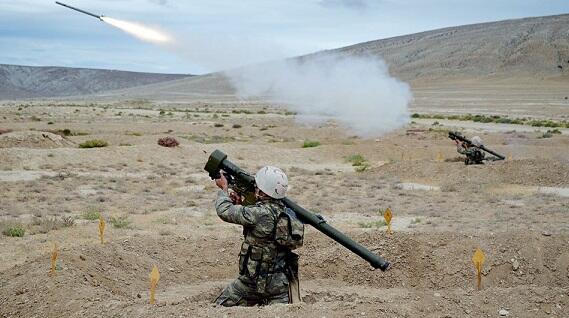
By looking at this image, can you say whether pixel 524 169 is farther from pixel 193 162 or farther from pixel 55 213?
pixel 55 213

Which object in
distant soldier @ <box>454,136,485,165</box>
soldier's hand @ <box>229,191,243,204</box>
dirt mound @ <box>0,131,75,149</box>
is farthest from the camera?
dirt mound @ <box>0,131,75,149</box>

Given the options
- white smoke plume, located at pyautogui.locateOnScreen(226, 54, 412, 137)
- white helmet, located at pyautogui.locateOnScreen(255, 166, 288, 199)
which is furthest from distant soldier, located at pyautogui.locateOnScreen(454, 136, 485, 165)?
white helmet, located at pyautogui.locateOnScreen(255, 166, 288, 199)

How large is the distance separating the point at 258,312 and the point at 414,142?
97.7 ft

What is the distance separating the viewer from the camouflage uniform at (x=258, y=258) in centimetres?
744

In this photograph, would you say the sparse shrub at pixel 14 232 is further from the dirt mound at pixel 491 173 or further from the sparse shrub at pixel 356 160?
the sparse shrub at pixel 356 160

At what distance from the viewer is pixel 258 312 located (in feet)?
22.9

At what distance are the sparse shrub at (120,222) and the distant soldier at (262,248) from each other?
24.9 ft

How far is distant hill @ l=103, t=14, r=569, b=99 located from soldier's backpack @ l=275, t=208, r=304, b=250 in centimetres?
9487

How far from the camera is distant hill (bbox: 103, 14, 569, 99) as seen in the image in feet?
357

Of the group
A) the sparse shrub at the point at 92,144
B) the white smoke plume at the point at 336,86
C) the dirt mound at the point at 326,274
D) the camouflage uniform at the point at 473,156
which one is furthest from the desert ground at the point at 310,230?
the white smoke plume at the point at 336,86

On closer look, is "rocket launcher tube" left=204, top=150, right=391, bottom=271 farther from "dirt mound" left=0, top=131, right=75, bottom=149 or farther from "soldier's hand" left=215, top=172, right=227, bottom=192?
"dirt mound" left=0, top=131, right=75, bottom=149

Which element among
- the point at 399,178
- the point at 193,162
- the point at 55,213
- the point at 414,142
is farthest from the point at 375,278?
the point at 414,142

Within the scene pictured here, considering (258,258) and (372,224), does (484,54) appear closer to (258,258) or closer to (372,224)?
(372,224)

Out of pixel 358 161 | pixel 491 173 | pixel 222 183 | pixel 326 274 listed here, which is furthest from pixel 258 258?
pixel 358 161
